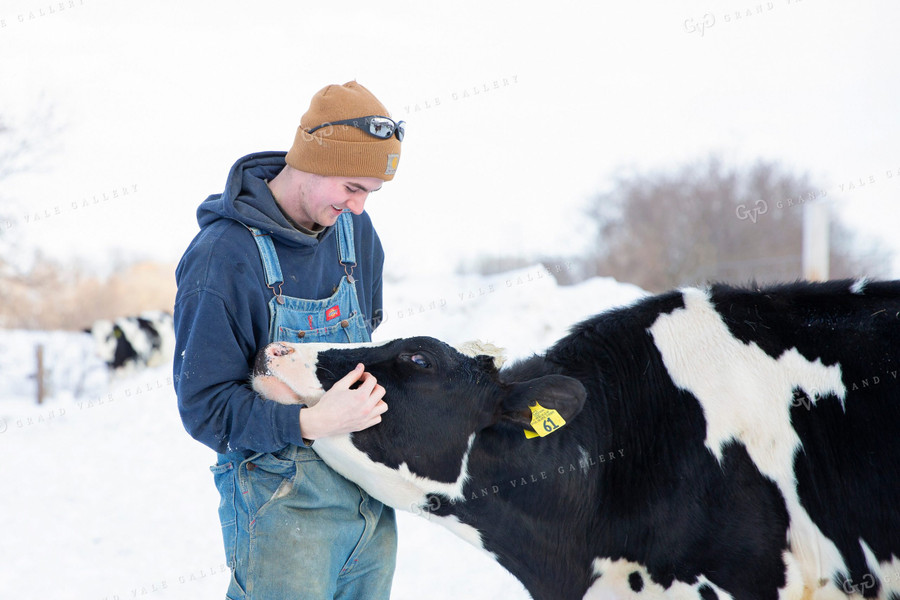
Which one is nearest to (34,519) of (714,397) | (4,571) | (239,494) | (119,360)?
(4,571)

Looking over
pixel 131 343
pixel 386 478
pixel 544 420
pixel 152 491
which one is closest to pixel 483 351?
pixel 544 420

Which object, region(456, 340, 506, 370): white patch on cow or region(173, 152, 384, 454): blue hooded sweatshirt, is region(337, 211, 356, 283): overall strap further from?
region(456, 340, 506, 370): white patch on cow

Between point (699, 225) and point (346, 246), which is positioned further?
point (699, 225)

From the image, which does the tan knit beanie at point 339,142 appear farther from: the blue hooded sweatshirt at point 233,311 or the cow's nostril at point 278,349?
the cow's nostril at point 278,349

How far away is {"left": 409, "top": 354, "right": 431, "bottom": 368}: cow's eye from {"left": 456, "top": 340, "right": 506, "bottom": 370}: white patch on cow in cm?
16

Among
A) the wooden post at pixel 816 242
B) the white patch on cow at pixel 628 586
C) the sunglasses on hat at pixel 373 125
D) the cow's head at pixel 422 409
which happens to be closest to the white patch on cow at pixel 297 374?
the cow's head at pixel 422 409

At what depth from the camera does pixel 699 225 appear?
3619cm

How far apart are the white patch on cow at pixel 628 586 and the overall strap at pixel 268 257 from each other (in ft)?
5.02

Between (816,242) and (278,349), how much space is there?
356 inches

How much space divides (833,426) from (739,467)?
15.0 inches

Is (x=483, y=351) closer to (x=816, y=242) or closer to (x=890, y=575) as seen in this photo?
(x=890, y=575)

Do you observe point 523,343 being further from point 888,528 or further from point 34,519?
point 888,528

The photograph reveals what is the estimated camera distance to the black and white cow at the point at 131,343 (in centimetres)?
1739

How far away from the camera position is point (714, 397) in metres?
2.70
